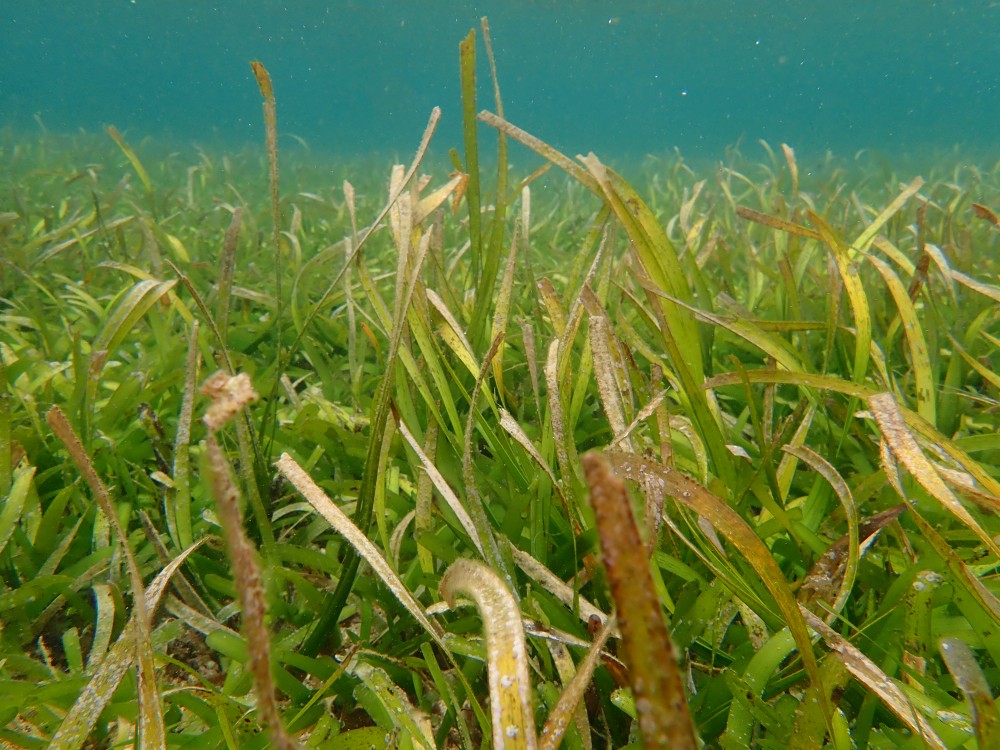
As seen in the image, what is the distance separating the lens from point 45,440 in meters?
1.08

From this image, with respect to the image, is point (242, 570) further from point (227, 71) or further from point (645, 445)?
point (227, 71)

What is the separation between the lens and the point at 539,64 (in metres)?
69.4

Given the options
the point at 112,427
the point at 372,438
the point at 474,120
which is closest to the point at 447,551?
the point at 372,438

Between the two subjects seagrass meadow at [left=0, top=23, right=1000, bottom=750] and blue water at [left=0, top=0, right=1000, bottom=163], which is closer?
seagrass meadow at [left=0, top=23, right=1000, bottom=750]

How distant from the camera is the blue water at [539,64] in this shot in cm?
4622

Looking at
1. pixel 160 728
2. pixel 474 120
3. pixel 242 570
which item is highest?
pixel 474 120

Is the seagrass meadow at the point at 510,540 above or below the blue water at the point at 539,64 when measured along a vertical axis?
below

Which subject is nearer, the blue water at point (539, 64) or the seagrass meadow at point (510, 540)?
the seagrass meadow at point (510, 540)

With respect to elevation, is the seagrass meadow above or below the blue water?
below

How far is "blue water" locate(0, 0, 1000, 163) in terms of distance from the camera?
46.2m

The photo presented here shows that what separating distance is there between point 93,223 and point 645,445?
2767 mm

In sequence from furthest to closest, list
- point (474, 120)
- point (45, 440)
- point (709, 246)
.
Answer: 1. point (709, 246)
2. point (45, 440)
3. point (474, 120)

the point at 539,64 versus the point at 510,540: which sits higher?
the point at 539,64

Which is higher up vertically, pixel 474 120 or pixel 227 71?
pixel 227 71
